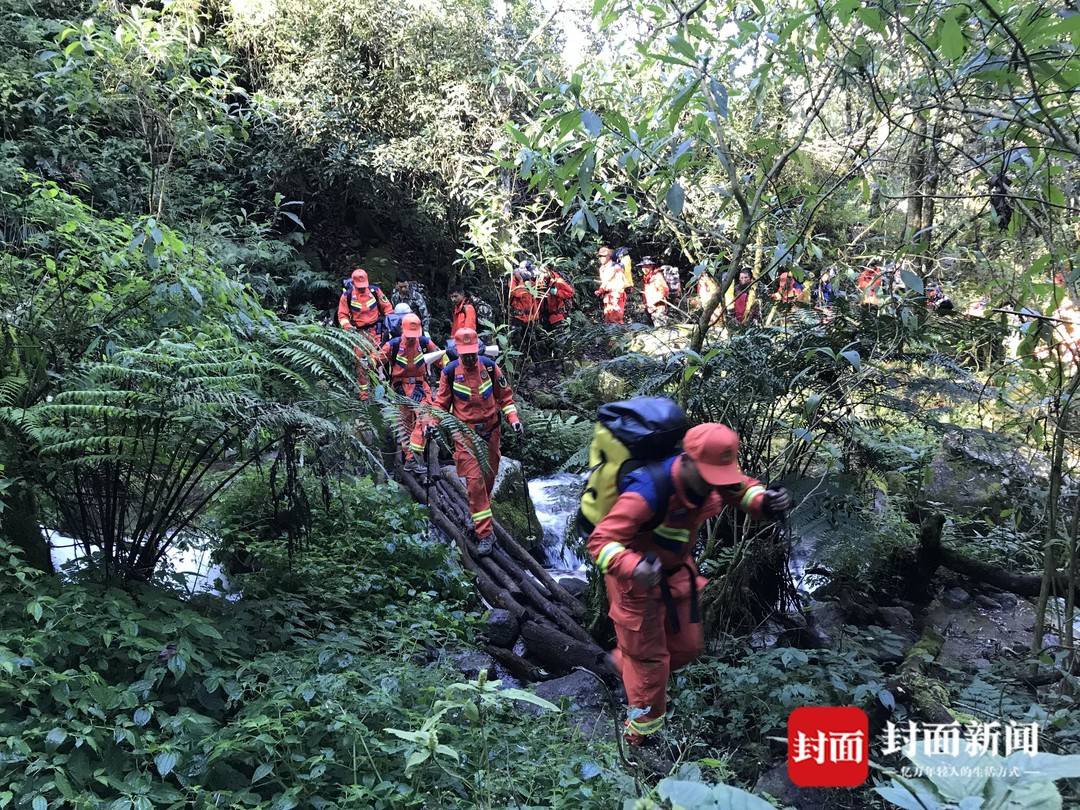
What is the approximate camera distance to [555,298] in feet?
45.3

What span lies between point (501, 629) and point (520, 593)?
0.79m

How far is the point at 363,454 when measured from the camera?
391 cm

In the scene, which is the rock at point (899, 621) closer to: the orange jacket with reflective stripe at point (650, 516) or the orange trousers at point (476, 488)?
the orange jacket with reflective stripe at point (650, 516)

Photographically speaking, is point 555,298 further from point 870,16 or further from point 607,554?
point 607,554

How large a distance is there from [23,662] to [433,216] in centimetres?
1189

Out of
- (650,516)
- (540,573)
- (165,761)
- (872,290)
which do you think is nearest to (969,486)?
(872,290)

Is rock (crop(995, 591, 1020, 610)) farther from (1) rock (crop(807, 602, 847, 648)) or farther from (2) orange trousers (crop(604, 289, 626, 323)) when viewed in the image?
(2) orange trousers (crop(604, 289, 626, 323))

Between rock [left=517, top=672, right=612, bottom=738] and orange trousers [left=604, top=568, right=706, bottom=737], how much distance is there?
25 cm

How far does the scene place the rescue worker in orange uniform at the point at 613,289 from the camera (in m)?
14.9

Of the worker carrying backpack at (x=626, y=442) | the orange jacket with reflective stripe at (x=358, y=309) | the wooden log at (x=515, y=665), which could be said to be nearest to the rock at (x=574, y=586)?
the wooden log at (x=515, y=665)

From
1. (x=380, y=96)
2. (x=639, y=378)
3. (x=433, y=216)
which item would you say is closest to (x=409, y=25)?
(x=380, y=96)

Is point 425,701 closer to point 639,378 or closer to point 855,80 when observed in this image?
point 639,378

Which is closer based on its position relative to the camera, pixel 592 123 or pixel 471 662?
pixel 592 123
